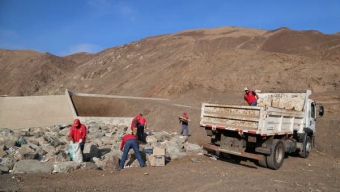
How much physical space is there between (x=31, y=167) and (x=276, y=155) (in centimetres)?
699

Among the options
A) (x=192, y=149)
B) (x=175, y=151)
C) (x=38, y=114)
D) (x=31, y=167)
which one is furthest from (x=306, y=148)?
(x=38, y=114)

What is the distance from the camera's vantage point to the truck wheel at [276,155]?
8539mm

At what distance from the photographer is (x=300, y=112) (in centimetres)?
1034

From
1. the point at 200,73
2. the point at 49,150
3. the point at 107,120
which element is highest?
the point at 200,73

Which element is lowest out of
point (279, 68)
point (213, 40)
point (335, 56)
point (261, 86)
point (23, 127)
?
point (23, 127)

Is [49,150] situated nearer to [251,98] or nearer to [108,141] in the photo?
[108,141]

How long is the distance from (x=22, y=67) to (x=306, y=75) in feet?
249

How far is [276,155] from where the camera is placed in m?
8.85

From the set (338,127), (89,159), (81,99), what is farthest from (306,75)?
(89,159)

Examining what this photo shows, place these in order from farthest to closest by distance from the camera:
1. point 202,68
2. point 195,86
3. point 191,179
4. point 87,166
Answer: point 202,68 → point 195,86 → point 87,166 → point 191,179

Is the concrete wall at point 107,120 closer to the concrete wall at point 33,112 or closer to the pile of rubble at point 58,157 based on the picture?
the concrete wall at point 33,112

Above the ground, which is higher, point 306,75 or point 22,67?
point 22,67

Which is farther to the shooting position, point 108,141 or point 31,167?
point 108,141

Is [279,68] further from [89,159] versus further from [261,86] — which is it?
[89,159]
